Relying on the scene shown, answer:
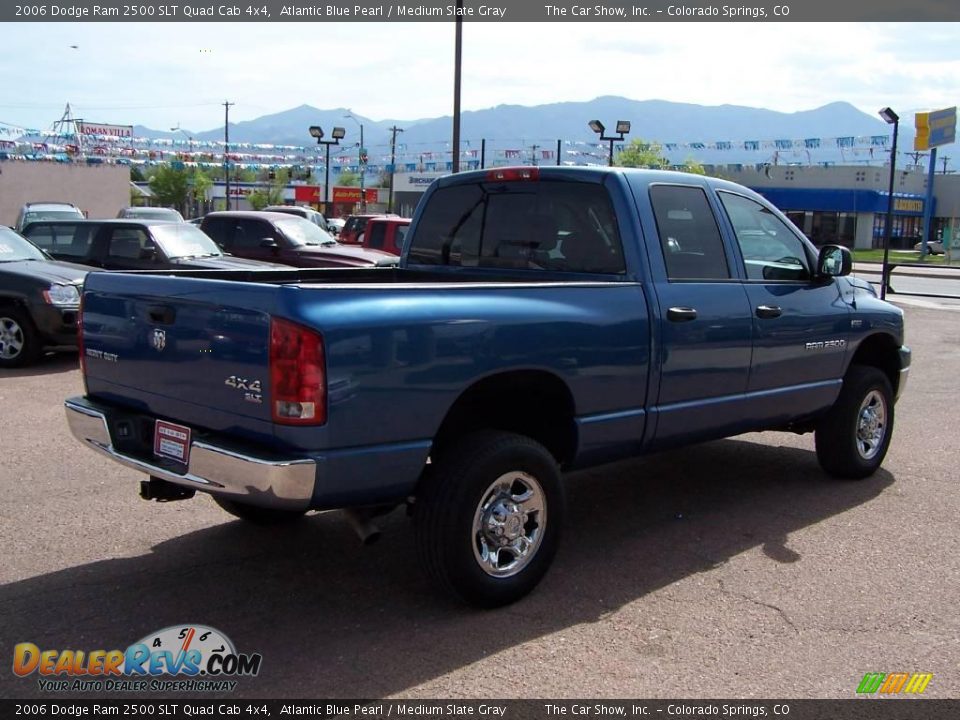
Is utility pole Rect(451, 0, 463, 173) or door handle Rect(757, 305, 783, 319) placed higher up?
utility pole Rect(451, 0, 463, 173)

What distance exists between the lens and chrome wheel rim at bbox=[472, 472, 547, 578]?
420 centimetres

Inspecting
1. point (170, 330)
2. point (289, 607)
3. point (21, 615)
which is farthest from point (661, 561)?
point (21, 615)

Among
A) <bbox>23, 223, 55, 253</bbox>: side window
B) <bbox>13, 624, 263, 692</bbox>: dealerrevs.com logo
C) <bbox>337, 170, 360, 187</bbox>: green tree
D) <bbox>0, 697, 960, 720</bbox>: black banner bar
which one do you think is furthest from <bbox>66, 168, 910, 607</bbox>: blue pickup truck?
<bbox>337, 170, 360, 187</bbox>: green tree

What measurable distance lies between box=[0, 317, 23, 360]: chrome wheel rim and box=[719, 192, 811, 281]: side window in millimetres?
8100

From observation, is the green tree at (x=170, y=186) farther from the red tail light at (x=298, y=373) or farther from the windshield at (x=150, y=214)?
the red tail light at (x=298, y=373)

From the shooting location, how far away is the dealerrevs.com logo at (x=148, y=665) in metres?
3.61

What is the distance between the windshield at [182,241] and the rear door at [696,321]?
9161mm

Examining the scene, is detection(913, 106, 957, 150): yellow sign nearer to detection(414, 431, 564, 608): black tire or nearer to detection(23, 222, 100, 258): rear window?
detection(23, 222, 100, 258): rear window

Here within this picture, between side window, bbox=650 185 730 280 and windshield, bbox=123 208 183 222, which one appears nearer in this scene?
side window, bbox=650 185 730 280

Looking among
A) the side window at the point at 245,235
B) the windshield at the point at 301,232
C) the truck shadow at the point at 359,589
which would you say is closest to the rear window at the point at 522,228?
the truck shadow at the point at 359,589

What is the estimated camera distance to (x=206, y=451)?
380cm

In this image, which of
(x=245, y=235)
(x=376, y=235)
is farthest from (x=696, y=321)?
(x=376, y=235)

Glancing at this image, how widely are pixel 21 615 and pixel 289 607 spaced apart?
1.13 metres

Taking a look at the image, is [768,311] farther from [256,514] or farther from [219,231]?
[219,231]
